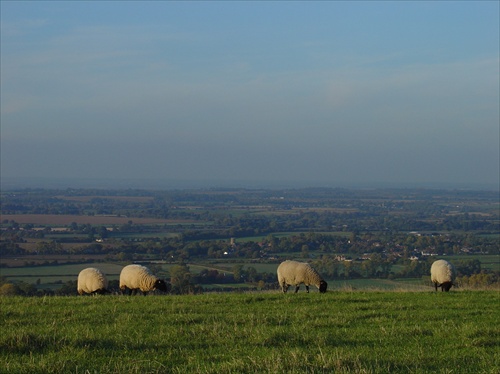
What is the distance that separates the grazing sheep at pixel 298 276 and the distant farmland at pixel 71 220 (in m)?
71.6

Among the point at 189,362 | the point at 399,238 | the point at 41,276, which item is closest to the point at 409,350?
the point at 189,362

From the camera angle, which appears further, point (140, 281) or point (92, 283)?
point (140, 281)

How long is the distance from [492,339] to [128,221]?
3534 inches

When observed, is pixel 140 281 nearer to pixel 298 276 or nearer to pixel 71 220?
pixel 298 276

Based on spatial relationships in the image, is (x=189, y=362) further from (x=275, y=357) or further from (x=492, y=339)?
(x=492, y=339)

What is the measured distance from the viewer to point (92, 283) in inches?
919

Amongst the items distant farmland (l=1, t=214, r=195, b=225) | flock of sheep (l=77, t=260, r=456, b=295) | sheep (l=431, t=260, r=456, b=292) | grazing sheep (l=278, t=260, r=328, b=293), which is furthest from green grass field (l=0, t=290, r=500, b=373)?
distant farmland (l=1, t=214, r=195, b=225)

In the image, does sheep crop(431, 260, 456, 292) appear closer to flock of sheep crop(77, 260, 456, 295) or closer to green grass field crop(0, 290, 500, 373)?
Result: flock of sheep crop(77, 260, 456, 295)

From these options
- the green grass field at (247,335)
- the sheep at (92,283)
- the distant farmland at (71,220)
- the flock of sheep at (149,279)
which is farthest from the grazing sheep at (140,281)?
the distant farmland at (71,220)

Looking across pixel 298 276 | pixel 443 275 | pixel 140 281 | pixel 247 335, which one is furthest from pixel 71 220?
pixel 247 335

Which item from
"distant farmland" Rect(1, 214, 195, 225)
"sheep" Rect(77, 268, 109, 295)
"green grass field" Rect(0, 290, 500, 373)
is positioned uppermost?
"green grass field" Rect(0, 290, 500, 373)

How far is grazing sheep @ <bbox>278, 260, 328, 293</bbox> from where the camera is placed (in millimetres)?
24406

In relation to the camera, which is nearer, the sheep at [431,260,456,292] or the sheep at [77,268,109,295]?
the sheep at [77,268,109,295]

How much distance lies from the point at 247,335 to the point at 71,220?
8847 cm
